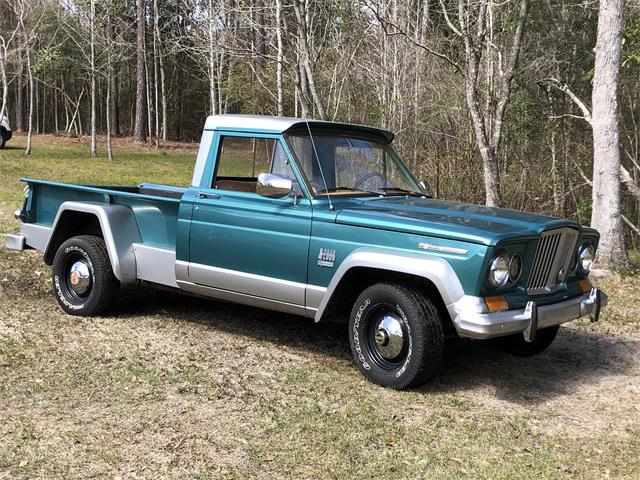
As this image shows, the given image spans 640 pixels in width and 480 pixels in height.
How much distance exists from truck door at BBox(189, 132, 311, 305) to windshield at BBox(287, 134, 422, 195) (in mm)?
160

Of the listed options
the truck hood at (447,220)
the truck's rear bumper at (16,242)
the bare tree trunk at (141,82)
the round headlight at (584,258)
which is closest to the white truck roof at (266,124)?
the truck hood at (447,220)

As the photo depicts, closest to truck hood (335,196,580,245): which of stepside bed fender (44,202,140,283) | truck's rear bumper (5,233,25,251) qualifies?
stepside bed fender (44,202,140,283)

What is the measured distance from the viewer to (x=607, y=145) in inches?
361

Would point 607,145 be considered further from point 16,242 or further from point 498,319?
point 16,242

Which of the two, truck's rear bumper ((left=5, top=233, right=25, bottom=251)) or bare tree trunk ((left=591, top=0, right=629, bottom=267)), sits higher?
bare tree trunk ((left=591, top=0, right=629, bottom=267))

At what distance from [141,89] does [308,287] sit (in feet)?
89.5

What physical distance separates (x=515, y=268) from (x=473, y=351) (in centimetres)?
→ 153

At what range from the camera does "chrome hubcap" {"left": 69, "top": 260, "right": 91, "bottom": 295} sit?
259 inches

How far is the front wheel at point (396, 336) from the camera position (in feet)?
→ 15.3

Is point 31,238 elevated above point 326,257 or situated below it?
below

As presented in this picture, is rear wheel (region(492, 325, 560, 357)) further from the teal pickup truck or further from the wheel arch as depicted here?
the wheel arch

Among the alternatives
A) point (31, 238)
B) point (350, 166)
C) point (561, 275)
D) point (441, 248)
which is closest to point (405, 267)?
point (441, 248)

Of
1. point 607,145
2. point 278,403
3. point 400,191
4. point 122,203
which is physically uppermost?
point 607,145

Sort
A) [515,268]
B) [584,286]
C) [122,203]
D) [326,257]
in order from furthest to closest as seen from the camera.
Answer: [122,203] < [584,286] < [326,257] < [515,268]
